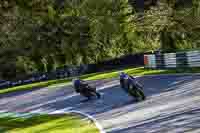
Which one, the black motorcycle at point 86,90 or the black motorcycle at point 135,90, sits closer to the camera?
the black motorcycle at point 135,90

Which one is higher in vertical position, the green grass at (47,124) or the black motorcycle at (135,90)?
the black motorcycle at (135,90)

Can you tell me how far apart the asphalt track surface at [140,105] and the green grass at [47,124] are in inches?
27.4

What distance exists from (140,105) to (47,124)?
3827 millimetres

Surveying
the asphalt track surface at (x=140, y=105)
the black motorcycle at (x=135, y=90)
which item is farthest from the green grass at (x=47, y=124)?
the black motorcycle at (x=135, y=90)

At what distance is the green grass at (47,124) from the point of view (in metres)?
15.3

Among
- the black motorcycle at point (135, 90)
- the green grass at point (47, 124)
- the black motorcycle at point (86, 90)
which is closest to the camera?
the green grass at point (47, 124)

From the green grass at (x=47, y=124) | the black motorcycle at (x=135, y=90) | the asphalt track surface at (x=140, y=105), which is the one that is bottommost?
the green grass at (x=47, y=124)

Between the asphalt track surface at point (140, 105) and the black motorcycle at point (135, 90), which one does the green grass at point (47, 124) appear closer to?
the asphalt track surface at point (140, 105)

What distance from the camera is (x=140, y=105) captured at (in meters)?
17.1

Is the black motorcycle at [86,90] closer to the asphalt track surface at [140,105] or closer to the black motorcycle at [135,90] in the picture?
the asphalt track surface at [140,105]

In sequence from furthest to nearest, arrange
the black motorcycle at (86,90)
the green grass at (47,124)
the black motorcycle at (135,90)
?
the black motorcycle at (86,90) → the black motorcycle at (135,90) → the green grass at (47,124)

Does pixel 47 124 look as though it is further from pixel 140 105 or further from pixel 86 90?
pixel 86 90

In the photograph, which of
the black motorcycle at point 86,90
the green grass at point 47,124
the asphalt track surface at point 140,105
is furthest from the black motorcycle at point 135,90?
the black motorcycle at point 86,90

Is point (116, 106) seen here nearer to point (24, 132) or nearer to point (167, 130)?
point (24, 132)
